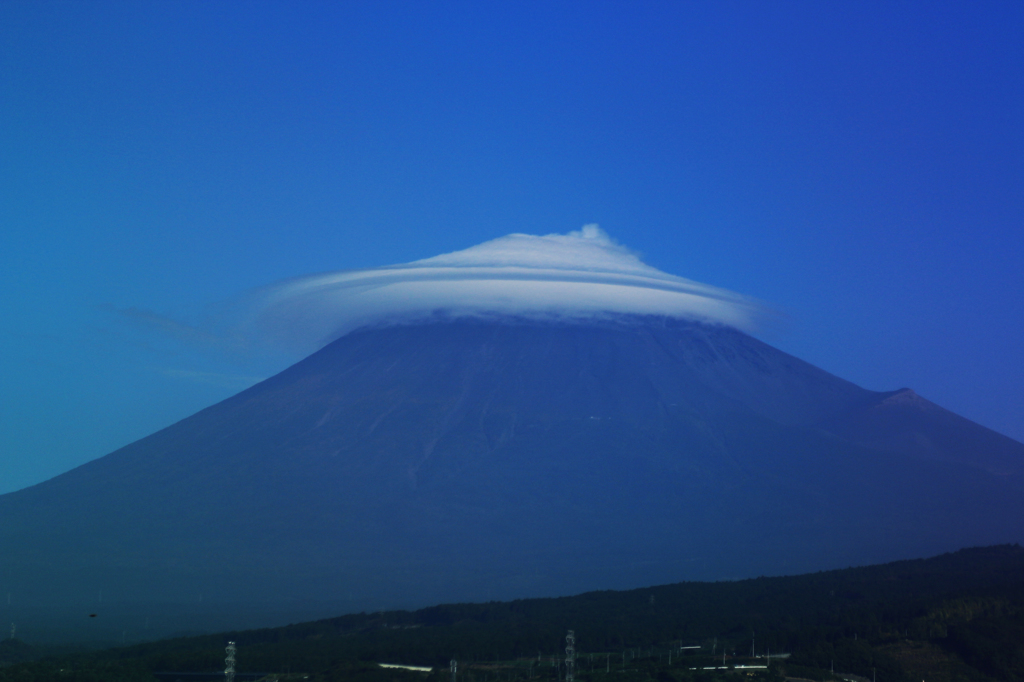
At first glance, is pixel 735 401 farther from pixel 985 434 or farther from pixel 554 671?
pixel 554 671

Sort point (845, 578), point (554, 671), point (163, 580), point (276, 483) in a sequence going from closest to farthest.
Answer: point (554, 671), point (845, 578), point (163, 580), point (276, 483)

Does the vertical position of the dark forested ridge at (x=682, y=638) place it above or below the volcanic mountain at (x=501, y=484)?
below

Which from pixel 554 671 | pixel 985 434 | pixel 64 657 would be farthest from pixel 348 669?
pixel 985 434

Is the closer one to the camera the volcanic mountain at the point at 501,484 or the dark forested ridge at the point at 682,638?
the dark forested ridge at the point at 682,638

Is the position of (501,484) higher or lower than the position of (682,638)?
higher
